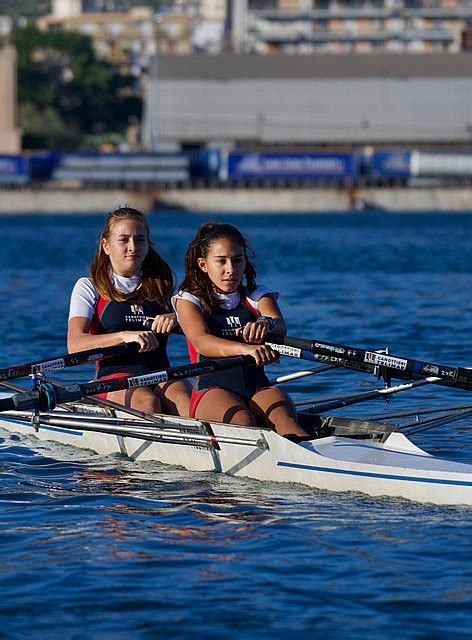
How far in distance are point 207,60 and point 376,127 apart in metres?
12.8

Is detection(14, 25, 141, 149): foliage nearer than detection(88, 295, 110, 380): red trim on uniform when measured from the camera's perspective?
No

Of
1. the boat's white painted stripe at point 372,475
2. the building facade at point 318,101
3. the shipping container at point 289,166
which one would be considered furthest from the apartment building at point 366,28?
the boat's white painted stripe at point 372,475

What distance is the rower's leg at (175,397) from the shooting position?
10438 millimetres

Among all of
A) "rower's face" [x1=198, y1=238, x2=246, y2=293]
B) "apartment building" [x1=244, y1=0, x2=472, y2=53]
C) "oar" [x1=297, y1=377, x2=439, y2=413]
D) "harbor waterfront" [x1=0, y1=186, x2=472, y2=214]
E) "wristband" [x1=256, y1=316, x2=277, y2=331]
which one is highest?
"apartment building" [x1=244, y1=0, x2=472, y2=53]

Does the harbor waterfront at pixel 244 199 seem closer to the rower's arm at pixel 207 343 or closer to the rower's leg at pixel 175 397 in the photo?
the rower's leg at pixel 175 397

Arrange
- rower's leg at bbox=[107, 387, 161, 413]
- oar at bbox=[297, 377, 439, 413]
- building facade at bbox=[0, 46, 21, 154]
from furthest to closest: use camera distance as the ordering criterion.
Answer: building facade at bbox=[0, 46, 21, 154] → oar at bbox=[297, 377, 439, 413] → rower's leg at bbox=[107, 387, 161, 413]

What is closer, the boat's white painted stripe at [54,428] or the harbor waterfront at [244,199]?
the boat's white painted stripe at [54,428]

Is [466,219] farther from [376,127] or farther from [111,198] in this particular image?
[111,198]

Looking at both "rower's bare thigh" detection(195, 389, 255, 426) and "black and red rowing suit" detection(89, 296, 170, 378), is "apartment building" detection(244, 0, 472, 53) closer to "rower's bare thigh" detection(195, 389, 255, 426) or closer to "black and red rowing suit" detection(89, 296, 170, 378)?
"black and red rowing suit" detection(89, 296, 170, 378)

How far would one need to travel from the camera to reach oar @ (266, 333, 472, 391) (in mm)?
9672

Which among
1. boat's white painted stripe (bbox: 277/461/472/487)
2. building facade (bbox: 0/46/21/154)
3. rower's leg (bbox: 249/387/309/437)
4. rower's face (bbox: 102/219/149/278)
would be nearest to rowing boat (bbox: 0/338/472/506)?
boat's white painted stripe (bbox: 277/461/472/487)

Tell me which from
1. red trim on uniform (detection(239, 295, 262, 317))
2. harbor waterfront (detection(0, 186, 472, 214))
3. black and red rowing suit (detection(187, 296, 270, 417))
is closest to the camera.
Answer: black and red rowing suit (detection(187, 296, 270, 417))

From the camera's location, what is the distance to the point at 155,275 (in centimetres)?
1067

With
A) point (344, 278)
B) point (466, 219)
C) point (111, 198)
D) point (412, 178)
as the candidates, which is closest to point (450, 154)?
point (412, 178)
